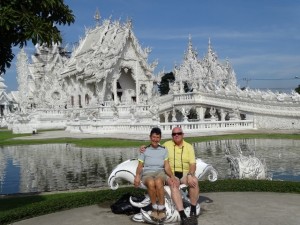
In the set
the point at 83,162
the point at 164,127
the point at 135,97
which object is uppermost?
the point at 135,97

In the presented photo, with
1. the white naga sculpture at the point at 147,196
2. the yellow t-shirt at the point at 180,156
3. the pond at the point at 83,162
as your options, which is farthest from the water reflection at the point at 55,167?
the yellow t-shirt at the point at 180,156

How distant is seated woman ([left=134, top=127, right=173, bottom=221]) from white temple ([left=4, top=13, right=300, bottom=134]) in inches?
761

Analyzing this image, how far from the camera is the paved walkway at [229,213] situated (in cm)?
661

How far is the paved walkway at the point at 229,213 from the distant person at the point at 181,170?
39cm

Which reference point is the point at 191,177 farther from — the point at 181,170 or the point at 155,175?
the point at 155,175

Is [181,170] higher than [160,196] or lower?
higher

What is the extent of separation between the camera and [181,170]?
686 centimetres

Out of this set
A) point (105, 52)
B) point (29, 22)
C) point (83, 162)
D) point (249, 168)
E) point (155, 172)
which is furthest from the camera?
point (105, 52)

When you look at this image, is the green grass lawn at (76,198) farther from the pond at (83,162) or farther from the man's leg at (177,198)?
the man's leg at (177,198)

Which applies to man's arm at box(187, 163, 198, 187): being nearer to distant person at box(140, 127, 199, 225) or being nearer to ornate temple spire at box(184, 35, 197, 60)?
distant person at box(140, 127, 199, 225)

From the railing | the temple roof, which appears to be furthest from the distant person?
the temple roof

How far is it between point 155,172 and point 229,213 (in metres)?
1.47

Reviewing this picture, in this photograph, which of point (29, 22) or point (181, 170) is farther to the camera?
point (181, 170)

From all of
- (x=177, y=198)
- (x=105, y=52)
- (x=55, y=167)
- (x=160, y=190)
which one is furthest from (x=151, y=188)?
(x=105, y=52)
